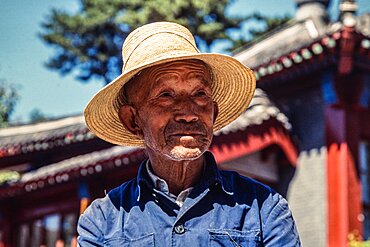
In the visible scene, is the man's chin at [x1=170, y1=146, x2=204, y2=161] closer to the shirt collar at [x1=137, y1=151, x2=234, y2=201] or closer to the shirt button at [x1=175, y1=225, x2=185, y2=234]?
the shirt collar at [x1=137, y1=151, x2=234, y2=201]

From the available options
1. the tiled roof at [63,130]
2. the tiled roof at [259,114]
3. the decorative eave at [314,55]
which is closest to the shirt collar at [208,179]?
the decorative eave at [314,55]

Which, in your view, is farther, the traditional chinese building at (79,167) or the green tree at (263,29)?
the green tree at (263,29)

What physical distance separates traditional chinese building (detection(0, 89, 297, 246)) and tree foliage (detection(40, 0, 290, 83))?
607 inches

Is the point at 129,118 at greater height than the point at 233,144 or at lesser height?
lesser

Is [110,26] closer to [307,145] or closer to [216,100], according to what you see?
[307,145]

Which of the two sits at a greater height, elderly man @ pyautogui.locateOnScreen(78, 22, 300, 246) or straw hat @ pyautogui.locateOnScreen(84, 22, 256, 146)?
straw hat @ pyautogui.locateOnScreen(84, 22, 256, 146)

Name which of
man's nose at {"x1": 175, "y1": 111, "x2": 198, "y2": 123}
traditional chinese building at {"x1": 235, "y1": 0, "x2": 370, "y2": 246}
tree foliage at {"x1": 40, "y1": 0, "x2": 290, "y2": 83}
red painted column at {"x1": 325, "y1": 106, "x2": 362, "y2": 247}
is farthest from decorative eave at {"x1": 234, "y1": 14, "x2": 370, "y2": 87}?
tree foliage at {"x1": 40, "y1": 0, "x2": 290, "y2": 83}

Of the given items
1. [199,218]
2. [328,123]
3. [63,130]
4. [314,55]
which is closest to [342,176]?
[328,123]

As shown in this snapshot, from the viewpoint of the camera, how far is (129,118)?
8.97 feet

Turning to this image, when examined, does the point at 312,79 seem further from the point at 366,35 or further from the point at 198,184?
the point at 198,184

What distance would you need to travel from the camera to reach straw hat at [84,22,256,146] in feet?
8.25

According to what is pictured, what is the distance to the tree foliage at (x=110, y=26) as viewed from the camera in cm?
2789

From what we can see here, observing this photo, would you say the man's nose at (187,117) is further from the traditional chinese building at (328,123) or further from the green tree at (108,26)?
the green tree at (108,26)

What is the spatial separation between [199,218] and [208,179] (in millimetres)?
159
